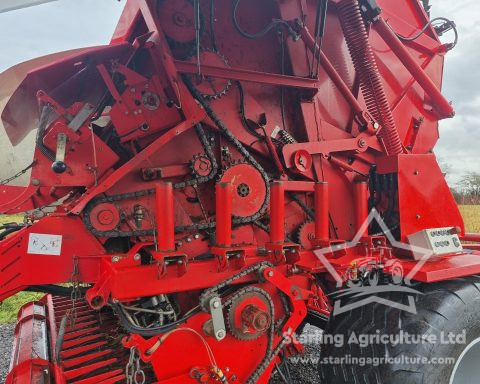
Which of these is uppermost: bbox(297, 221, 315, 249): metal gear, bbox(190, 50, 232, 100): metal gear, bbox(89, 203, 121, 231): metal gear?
bbox(190, 50, 232, 100): metal gear

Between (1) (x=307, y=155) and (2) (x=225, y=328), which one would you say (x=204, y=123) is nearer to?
(1) (x=307, y=155)

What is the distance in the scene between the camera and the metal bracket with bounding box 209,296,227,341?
2133 millimetres

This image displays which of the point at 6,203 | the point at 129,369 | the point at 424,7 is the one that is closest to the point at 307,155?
the point at 129,369

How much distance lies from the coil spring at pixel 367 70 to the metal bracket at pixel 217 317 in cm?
182

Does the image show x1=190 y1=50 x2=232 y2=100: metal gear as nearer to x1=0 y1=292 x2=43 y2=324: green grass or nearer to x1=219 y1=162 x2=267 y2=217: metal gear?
x1=219 y1=162 x2=267 y2=217: metal gear

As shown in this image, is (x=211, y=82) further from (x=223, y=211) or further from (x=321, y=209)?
(x=321, y=209)

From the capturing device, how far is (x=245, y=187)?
2.49 m

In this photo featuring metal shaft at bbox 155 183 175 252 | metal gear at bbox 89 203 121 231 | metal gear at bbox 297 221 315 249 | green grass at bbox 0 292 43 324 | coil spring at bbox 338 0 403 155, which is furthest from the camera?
green grass at bbox 0 292 43 324

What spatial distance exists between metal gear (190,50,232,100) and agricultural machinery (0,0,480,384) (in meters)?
0.01

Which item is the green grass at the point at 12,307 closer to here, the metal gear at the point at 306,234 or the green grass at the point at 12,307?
the green grass at the point at 12,307

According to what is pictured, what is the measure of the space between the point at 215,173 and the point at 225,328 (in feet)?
3.29

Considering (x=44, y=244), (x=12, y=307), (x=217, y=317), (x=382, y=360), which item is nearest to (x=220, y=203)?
(x=217, y=317)

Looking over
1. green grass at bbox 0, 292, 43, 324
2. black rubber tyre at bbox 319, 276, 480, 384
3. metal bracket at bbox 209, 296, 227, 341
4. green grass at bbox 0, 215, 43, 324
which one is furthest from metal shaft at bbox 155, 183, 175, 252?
green grass at bbox 0, 292, 43, 324

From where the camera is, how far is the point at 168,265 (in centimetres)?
213
